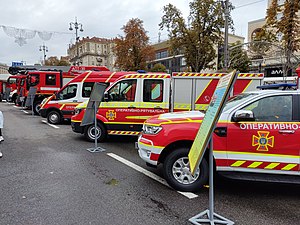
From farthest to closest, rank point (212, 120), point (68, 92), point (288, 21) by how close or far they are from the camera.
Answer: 1. point (288, 21)
2. point (68, 92)
3. point (212, 120)

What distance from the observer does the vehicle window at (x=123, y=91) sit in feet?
25.3

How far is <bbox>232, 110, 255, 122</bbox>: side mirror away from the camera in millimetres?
3818

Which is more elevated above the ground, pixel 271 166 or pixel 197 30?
pixel 197 30

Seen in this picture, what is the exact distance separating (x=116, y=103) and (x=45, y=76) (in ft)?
32.2

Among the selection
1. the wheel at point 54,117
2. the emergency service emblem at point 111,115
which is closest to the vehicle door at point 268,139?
the emergency service emblem at point 111,115

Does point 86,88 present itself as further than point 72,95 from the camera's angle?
No

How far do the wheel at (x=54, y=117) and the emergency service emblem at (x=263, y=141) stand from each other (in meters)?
10.0

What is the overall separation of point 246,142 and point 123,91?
4592 millimetres

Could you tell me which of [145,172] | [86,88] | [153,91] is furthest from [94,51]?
[145,172]

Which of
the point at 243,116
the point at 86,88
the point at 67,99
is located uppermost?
the point at 86,88

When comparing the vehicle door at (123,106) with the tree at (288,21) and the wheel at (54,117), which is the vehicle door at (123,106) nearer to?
the wheel at (54,117)

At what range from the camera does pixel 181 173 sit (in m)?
4.29

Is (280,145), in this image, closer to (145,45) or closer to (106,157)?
(106,157)

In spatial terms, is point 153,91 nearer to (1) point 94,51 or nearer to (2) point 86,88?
(2) point 86,88
